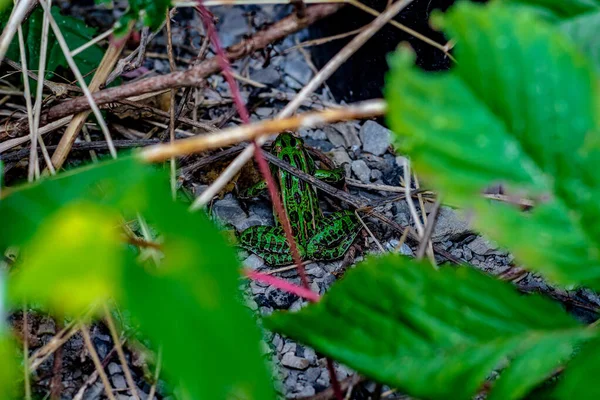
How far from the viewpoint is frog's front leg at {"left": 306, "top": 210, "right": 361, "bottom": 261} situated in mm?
2248

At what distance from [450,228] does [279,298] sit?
2.00ft

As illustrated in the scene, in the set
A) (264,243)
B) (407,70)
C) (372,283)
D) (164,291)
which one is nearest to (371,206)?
(264,243)

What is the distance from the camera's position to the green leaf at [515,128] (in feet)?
2.78

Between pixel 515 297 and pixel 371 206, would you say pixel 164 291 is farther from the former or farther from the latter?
pixel 371 206

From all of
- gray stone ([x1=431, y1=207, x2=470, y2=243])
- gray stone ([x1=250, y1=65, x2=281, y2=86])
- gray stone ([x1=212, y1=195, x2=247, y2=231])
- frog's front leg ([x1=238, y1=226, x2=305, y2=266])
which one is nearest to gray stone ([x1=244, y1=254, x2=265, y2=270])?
frog's front leg ([x1=238, y1=226, x2=305, y2=266])

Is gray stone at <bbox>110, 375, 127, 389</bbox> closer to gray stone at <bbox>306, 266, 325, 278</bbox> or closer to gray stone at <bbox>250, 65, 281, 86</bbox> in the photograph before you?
gray stone at <bbox>306, 266, 325, 278</bbox>

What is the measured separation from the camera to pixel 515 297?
94 centimetres

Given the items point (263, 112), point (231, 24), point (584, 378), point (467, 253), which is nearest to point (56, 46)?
point (263, 112)

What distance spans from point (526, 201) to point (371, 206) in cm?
48

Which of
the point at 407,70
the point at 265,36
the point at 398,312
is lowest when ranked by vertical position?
the point at 398,312

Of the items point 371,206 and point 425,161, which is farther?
point 371,206

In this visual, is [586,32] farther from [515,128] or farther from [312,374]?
[312,374]

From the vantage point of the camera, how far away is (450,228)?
7.10 feet

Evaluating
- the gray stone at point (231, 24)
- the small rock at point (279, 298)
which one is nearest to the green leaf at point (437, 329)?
the small rock at point (279, 298)
